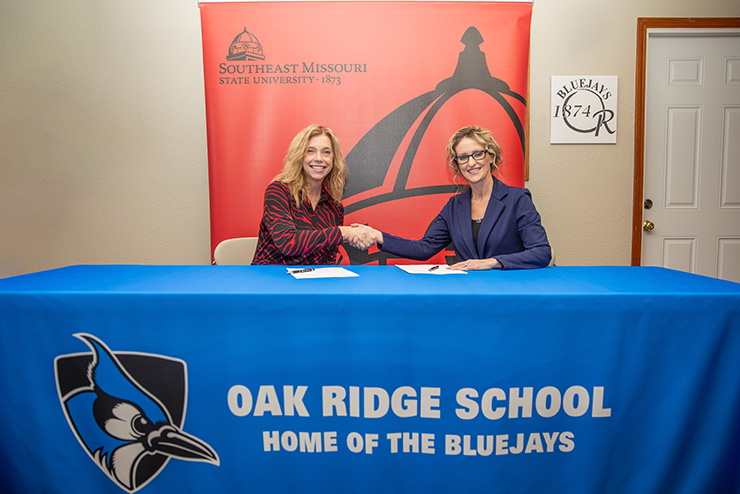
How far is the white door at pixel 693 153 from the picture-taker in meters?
2.91

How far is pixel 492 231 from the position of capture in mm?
2055

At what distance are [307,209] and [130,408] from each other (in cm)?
125

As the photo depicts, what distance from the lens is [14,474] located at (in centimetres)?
120

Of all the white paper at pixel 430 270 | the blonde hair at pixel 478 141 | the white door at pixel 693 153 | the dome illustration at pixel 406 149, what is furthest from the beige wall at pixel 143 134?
the white paper at pixel 430 270

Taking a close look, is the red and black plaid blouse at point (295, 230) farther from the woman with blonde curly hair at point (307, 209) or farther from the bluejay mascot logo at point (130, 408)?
the bluejay mascot logo at point (130, 408)

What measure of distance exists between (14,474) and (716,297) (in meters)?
2.03

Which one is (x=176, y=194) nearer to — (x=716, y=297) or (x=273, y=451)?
(x=273, y=451)

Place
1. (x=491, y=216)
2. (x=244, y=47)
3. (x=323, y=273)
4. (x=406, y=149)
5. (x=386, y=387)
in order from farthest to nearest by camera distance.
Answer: (x=406, y=149), (x=244, y=47), (x=491, y=216), (x=323, y=273), (x=386, y=387)

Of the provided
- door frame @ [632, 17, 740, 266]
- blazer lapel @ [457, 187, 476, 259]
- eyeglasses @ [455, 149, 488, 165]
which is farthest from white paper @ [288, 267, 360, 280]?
door frame @ [632, 17, 740, 266]

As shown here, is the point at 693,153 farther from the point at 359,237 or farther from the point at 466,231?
the point at 359,237

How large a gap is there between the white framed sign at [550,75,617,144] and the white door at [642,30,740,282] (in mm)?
319

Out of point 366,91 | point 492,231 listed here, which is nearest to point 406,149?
point 366,91

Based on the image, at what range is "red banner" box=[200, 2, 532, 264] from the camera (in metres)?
2.56

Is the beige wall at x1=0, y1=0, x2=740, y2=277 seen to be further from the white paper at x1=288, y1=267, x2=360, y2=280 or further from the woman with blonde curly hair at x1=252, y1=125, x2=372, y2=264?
the white paper at x1=288, y1=267, x2=360, y2=280
